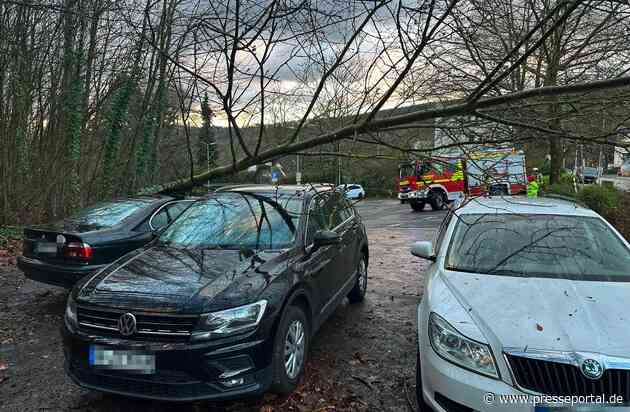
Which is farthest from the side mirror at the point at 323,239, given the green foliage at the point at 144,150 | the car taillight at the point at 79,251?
the green foliage at the point at 144,150

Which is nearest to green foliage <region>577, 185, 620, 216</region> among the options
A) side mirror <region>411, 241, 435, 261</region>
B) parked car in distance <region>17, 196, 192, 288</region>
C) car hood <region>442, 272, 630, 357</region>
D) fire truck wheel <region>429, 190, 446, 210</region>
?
side mirror <region>411, 241, 435, 261</region>

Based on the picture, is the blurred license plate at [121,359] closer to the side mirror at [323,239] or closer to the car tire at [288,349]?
the car tire at [288,349]

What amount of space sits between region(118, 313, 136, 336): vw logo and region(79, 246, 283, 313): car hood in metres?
0.07

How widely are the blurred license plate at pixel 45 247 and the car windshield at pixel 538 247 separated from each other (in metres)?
4.40

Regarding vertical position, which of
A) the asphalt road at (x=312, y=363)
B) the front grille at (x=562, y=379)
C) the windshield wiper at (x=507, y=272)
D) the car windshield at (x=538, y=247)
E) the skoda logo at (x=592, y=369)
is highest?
the car windshield at (x=538, y=247)

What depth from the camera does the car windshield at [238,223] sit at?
413 centimetres

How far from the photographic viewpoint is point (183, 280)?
3367mm

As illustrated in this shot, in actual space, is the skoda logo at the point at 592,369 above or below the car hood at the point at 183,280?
below

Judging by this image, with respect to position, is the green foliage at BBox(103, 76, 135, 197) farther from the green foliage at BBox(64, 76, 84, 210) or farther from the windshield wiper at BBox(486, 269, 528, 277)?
the windshield wiper at BBox(486, 269, 528, 277)

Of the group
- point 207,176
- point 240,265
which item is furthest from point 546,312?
point 207,176

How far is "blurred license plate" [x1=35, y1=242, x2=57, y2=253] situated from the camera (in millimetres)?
5223

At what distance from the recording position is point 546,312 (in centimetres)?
285

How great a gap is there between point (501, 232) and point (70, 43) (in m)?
12.2

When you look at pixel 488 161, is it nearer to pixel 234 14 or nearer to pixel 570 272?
pixel 570 272
